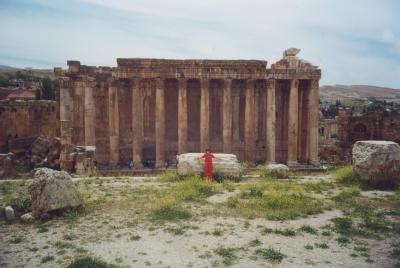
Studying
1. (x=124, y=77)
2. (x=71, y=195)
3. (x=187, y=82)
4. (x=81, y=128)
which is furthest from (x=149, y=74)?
(x=71, y=195)

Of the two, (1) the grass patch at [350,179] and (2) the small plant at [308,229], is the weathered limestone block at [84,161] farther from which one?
(2) the small plant at [308,229]

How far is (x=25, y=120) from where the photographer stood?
127ft

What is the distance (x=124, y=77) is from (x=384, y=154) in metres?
19.1

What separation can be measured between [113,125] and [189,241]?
20445 millimetres

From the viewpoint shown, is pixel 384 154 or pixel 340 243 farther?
pixel 384 154


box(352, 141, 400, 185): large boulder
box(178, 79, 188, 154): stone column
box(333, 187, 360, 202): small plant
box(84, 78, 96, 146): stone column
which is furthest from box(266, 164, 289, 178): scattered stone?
box(84, 78, 96, 146): stone column

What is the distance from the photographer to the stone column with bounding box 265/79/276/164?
29.7 metres

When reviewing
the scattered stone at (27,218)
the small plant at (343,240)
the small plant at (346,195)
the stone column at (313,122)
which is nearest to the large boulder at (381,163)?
the small plant at (346,195)

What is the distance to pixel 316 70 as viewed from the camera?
30.0m

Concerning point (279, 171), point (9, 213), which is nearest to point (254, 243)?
point (9, 213)

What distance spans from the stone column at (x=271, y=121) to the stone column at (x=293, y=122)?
133 cm

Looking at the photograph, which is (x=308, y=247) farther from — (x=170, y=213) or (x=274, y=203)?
(x=170, y=213)

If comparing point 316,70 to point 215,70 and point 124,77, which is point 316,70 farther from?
point 124,77

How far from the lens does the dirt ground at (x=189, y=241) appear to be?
9.10 m
